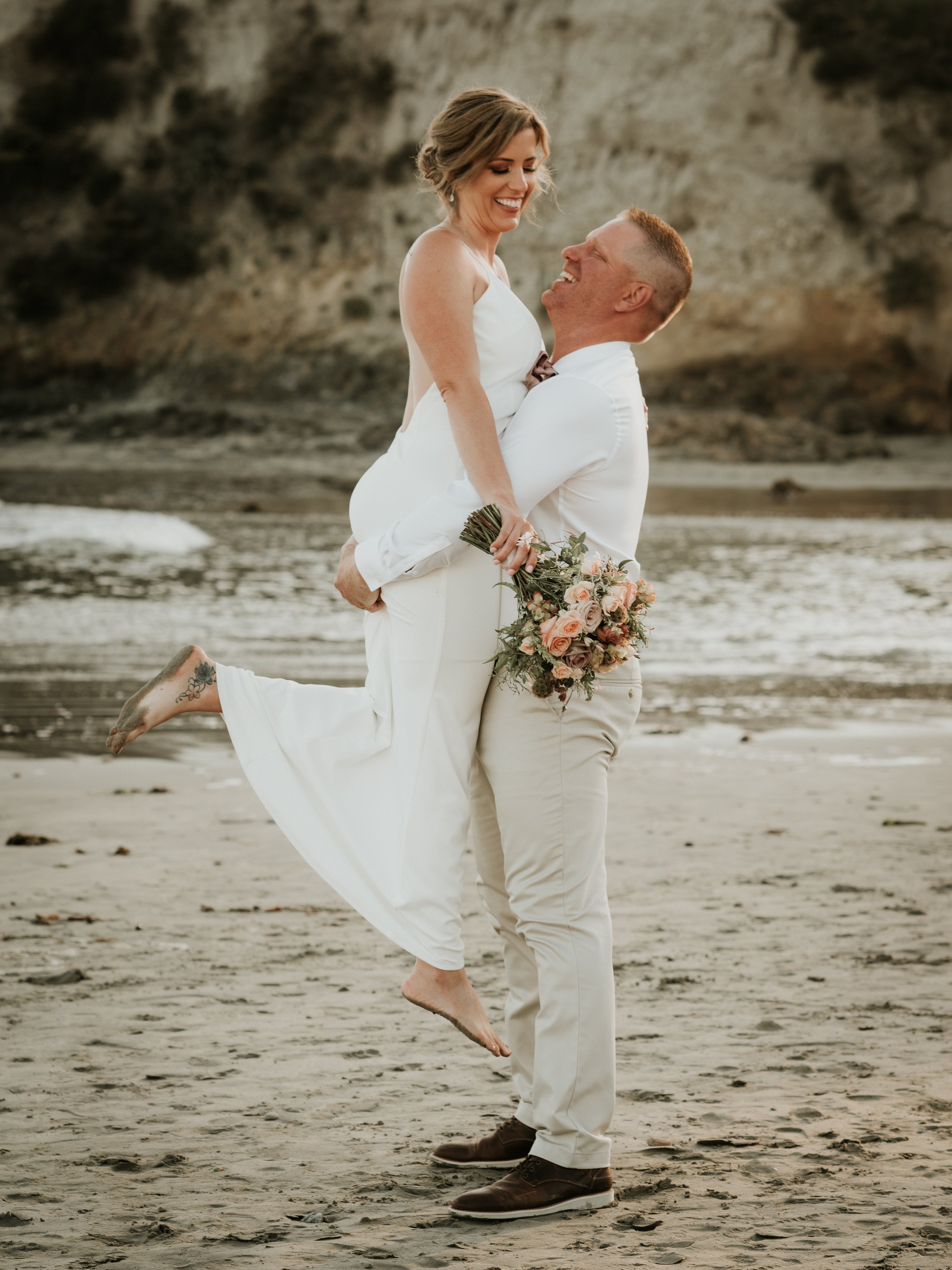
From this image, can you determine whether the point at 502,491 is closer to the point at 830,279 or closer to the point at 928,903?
the point at 928,903

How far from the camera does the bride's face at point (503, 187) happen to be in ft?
9.71

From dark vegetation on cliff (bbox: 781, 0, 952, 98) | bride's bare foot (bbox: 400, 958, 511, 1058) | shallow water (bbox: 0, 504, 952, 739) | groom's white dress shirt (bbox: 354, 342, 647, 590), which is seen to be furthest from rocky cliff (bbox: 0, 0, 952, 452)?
bride's bare foot (bbox: 400, 958, 511, 1058)

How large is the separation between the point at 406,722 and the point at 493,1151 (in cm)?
94

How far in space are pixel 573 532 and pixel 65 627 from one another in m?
9.51

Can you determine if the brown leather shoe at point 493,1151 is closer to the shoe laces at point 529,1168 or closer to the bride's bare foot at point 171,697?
the shoe laces at point 529,1168

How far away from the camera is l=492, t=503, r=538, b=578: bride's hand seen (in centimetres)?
273

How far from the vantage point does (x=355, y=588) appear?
3045 mm

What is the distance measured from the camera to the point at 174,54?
41688 mm

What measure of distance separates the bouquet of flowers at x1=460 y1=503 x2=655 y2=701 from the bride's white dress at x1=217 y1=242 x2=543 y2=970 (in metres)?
0.12

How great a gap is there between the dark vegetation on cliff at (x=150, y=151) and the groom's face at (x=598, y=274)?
127 feet

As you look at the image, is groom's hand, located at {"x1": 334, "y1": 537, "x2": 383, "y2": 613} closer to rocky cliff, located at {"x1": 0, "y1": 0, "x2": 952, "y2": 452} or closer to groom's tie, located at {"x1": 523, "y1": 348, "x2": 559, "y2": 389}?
groom's tie, located at {"x1": 523, "y1": 348, "x2": 559, "y2": 389}

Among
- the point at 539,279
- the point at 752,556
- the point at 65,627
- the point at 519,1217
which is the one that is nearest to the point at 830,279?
the point at 539,279

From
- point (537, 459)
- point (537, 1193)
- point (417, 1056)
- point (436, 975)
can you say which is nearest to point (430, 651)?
point (537, 459)

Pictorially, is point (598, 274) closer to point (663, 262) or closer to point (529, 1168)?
point (663, 262)
